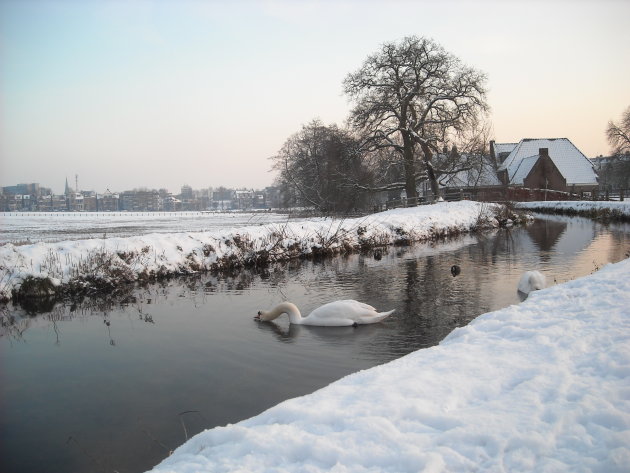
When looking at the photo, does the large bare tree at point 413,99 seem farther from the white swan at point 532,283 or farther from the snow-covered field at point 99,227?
the white swan at point 532,283

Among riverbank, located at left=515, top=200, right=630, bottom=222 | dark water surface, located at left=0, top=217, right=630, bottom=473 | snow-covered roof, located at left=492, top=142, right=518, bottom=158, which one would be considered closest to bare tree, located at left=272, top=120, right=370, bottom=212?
riverbank, located at left=515, top=200, right=630, bottom=222

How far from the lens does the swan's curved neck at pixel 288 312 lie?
952 cm

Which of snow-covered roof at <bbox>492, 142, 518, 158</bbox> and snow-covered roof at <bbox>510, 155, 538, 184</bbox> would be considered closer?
snow-covered roof at <bbox>510, 155, 538, 184</bbox>

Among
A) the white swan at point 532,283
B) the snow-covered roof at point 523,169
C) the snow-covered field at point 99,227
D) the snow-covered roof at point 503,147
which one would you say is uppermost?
the snow-covered roof at point 503,147

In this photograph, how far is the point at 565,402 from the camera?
3.72 metres

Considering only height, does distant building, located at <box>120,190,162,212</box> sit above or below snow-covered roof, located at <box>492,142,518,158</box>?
below

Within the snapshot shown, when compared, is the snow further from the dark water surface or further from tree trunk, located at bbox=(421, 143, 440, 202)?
the dark water surface

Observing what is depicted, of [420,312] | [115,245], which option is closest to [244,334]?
[420,312]


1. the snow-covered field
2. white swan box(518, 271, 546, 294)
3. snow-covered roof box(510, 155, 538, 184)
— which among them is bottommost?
white swan box(518, 271, 546, 294)

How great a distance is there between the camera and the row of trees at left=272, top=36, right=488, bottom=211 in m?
Answer: 34.4

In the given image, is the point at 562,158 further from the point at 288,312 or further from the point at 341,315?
the point at 288,312

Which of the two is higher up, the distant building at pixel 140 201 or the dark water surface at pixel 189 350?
the distant building at pixel 140 201

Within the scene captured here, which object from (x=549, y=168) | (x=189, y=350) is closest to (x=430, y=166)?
(x=189, y=350)

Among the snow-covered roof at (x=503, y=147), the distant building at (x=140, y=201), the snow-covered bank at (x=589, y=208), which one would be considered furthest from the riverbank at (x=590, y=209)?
the distant building at (x=140, y=201)
